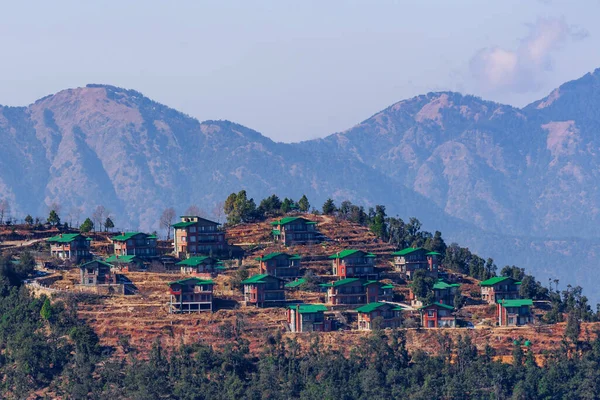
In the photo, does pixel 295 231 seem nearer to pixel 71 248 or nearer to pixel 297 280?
pixel 297 280

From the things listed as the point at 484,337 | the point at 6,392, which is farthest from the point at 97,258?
the point at 484,337

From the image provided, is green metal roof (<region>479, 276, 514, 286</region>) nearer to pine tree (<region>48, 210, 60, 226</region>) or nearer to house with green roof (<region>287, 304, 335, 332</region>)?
house with green roof (<region>287, 304, 335, 332</region>)

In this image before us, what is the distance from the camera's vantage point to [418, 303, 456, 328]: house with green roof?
114 meters

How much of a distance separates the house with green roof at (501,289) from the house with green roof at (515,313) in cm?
595

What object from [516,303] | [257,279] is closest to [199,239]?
[257,279]

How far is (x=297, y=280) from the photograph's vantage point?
12319 cm

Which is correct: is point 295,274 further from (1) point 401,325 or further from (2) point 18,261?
(2) point 18,261

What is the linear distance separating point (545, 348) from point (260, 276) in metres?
24.8

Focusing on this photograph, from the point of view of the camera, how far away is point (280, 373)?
10244 cm

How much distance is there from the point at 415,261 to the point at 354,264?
703 cm

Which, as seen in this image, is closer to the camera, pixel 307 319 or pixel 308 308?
pixel 307 319

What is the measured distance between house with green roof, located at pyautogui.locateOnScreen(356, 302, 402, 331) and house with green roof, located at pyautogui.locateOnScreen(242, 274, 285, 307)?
744 centimetres

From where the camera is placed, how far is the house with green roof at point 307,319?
110938 millimetres

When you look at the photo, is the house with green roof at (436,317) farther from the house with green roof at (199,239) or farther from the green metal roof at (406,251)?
the house with green roof at (199,239)
